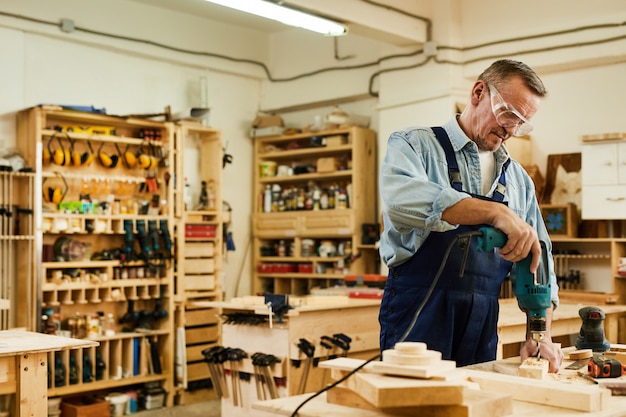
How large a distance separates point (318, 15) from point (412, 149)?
381cm

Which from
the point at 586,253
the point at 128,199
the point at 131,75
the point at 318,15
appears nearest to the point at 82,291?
the point at 128,199

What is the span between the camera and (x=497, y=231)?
6.50ft

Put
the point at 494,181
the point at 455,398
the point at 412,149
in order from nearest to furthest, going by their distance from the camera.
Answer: the point at 455,398 → the point at 412,149 → the point at 494,181

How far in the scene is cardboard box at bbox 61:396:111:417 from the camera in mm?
6098

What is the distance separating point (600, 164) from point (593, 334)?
3590 mm

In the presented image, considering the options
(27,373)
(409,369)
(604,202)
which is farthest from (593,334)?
(604,202)

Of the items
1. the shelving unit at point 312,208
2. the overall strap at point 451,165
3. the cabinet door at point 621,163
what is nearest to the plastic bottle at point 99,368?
the shelving unit at point 312,208

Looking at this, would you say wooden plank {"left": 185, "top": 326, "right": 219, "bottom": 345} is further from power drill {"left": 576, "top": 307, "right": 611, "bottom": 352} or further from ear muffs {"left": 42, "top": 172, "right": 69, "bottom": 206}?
power drill {"left": 576, "top": 307, "right": 611, "bottom": 352}

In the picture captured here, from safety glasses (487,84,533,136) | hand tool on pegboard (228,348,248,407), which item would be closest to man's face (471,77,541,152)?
safety glasses (487,84,533,136)

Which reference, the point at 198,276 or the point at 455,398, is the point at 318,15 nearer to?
the point at 198,276

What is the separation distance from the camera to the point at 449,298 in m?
2.39

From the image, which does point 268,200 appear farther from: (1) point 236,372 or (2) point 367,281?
(1) point 236,372

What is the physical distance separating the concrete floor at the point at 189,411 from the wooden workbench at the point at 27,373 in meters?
3.04

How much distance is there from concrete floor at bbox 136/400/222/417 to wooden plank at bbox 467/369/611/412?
4932mm
